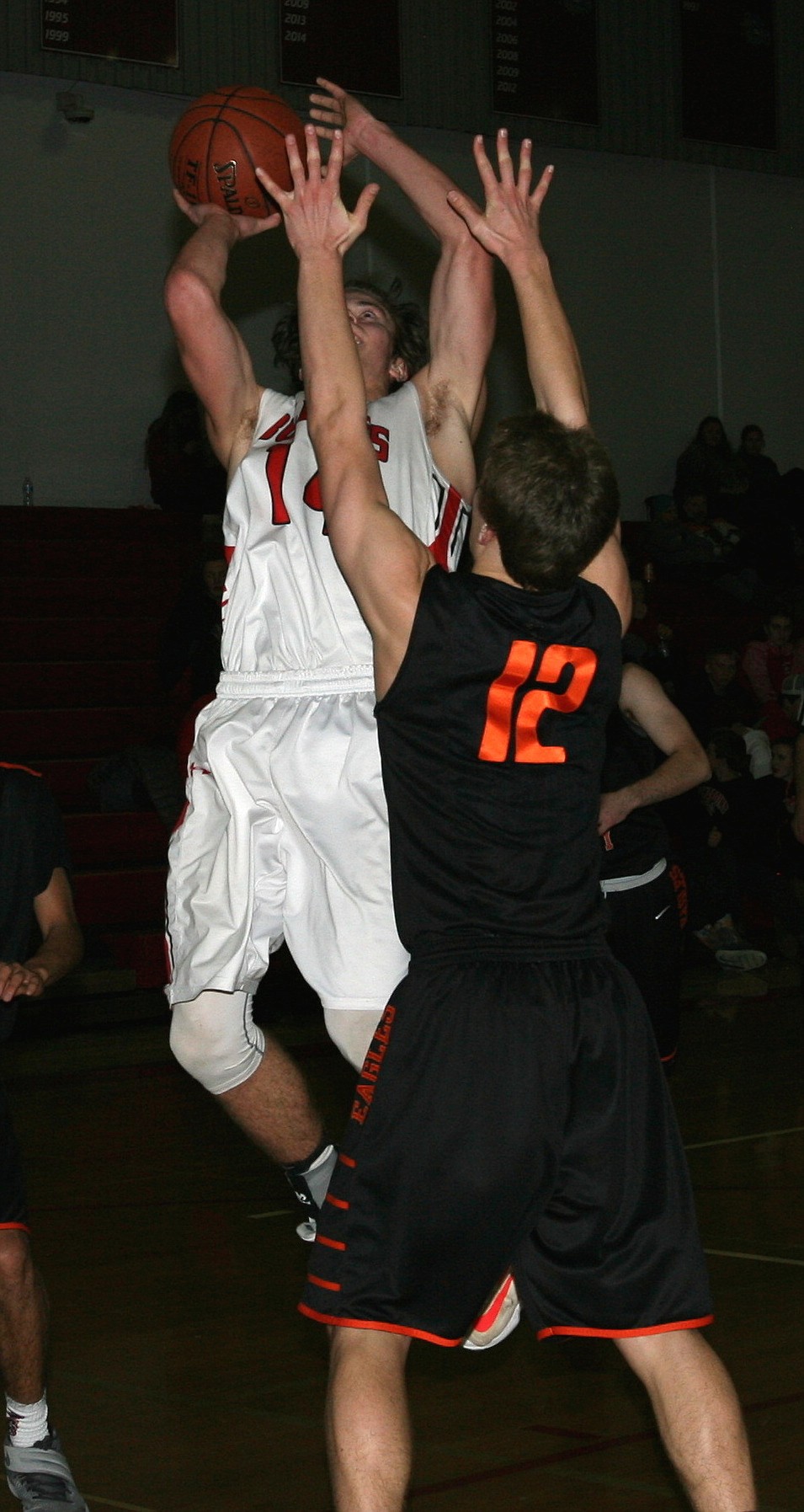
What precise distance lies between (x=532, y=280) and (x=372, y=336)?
0.93 meters

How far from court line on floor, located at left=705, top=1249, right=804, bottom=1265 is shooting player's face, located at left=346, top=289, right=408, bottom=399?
2.58 m

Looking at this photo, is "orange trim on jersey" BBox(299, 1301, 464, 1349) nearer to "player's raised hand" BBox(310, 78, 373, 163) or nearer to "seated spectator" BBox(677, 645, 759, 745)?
"player's raised hand" BBox(310, 78, 373, 163)

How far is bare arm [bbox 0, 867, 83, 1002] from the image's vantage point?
3246 millimetres

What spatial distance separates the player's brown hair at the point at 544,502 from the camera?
8.60 feet

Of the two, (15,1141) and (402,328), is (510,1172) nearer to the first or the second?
(15,1141)

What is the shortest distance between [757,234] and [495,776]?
16.9 m

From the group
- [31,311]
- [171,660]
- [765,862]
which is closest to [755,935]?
[765,862]

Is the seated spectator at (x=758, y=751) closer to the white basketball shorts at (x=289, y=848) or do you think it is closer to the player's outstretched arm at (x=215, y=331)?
the player's outstretched arm at (x=215, y=331)

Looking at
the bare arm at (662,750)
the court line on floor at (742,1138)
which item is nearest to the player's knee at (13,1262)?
the bare arm at (662,750)

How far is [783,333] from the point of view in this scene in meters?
18.4

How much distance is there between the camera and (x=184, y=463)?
47.3 ft

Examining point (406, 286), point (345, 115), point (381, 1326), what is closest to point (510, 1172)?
point (381, 1326)

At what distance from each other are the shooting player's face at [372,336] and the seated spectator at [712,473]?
12.9 m

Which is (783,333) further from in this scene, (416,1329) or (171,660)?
(416,1329)
